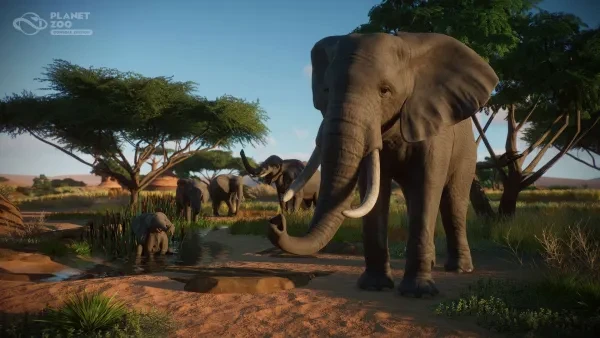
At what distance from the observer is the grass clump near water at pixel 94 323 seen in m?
4.52

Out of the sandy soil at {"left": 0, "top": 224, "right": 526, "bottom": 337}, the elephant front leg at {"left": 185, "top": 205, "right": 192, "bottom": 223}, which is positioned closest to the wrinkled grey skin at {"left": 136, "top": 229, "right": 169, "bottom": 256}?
the sandy soil at {"left": 0, "top": 224, "right": 526, "bottom": 337}

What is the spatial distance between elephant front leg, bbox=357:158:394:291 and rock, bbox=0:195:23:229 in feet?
38.5

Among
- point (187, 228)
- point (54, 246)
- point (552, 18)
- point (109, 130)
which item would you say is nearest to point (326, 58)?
point (54, 246)

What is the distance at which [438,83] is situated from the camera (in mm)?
5355

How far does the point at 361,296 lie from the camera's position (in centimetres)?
561

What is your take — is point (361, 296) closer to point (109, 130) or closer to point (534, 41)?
point (534, 41)

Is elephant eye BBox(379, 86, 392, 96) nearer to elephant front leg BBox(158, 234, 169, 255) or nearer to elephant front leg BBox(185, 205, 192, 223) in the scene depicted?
elephant front leg BBox(158, 234, 169, 255)

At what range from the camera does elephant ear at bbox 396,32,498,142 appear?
202 inches

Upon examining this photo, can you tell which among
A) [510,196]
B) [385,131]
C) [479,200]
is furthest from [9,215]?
[510,196]

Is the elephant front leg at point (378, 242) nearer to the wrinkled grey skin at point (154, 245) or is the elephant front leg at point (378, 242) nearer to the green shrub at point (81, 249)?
the wrinkled grey skin at point (154, 245)

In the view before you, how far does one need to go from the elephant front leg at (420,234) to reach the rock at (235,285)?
163 centimetres

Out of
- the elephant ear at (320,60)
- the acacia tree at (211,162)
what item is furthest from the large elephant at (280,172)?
the acacia tree at (211,162)

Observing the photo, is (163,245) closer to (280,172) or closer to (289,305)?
(289,305)

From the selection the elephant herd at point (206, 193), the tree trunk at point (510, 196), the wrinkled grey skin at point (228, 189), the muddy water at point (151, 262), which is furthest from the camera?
the wrinkled grey skin at point (228, 189)
